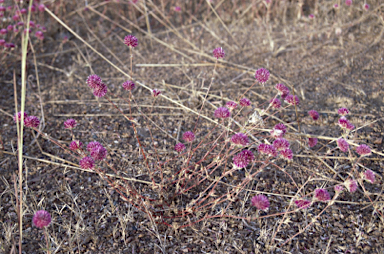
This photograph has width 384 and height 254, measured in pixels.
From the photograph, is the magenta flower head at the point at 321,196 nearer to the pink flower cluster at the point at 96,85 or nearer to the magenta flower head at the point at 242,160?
the magenta flower head at the point at 242,160

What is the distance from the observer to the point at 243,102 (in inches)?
73.6

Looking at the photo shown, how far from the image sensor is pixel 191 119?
264 centimetres

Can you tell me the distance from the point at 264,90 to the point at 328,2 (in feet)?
6.18

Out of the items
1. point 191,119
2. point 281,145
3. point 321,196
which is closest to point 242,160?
point 281,145

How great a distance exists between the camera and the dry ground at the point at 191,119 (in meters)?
1.75

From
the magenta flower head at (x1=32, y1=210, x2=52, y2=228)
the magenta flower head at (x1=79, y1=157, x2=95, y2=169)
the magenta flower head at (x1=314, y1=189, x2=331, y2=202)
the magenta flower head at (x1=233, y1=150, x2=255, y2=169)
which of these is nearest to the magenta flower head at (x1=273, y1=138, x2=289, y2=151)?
the magenta flower head at (x1=233, y1=150, x2=255, y2=169)

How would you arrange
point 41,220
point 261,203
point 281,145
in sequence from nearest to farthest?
1. point 41,220
2. point 261,203
3. point 281,145

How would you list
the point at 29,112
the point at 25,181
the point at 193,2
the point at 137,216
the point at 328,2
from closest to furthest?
the point at 137,216 < the point at 25,181 < the point at 29,112 < the point at 328,2 < the point at 193,2

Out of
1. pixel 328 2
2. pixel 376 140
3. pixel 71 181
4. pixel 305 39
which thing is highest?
pixel 328 2

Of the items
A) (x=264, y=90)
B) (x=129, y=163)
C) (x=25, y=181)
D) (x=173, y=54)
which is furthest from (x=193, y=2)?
(x=25, y=181)

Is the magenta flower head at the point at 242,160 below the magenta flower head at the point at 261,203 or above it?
above

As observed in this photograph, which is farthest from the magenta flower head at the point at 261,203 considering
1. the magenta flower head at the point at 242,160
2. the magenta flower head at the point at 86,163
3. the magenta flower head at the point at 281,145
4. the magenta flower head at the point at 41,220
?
the magenta flower head at the point at 41,220

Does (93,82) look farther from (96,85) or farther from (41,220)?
(41,220)

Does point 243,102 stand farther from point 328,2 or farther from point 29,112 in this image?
point 328,2
